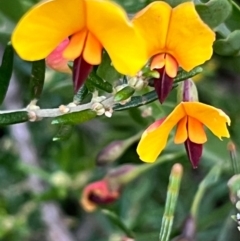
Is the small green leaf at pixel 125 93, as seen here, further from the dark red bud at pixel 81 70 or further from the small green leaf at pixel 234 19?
the small green leaf at pixel 234 19

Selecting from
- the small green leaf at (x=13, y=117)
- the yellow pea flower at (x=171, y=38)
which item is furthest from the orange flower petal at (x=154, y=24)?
the small green leaf at (x=13, y=117)

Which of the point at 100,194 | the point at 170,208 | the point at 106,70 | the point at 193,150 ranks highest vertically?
the point at 106,70

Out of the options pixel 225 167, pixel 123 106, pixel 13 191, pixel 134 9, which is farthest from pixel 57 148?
pixel 123 106

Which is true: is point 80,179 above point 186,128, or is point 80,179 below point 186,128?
below

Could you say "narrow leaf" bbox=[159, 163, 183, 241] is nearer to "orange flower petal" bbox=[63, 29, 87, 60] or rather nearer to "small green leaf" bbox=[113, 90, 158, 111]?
"small green leaf" bbox=[113, 90, 158, 111]

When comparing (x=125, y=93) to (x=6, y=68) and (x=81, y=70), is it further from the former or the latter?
(x=6, y=68)

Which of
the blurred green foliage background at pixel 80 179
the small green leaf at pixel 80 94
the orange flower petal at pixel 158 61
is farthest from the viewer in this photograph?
the blurred green foliage background at pixel 80 179

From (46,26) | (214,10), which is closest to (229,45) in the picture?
(214,10)
